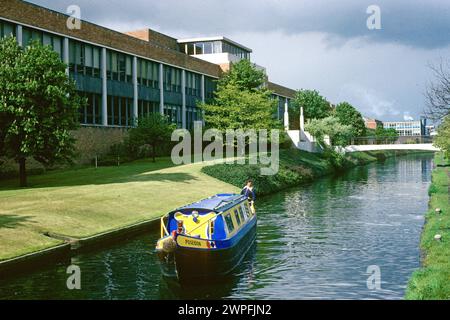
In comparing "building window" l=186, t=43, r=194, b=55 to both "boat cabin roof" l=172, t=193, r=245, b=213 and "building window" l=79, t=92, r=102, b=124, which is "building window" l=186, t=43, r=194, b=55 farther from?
"boat cabin roof" l=172, t=193, r=245, b=213

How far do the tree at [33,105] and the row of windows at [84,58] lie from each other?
15.9m

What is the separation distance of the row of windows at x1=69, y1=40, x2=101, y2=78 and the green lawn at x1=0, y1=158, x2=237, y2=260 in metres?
10.2

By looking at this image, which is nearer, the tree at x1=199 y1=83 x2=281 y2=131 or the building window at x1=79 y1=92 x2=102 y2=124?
the building window at x1=79 y1=92 x2=102 y2=124

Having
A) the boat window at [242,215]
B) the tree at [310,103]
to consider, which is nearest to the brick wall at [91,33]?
the boat window at [242,215]

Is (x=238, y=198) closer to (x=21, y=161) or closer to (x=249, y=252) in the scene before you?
(x=249, y=252)

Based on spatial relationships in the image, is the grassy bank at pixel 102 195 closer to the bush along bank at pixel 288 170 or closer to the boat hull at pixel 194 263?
the bush along bank at pixel 288 170

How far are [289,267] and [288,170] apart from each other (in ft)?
121

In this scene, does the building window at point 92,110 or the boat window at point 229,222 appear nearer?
the boat window at point 229,222

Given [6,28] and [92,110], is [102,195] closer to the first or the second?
[6,28]

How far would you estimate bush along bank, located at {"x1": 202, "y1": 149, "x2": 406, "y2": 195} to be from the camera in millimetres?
45809

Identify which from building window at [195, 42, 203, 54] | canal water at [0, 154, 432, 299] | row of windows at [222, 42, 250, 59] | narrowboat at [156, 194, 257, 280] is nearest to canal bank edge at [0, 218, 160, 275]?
canal water at [0, 154, 432, 299]

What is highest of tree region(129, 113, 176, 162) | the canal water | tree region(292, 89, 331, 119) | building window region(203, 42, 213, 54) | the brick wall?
building window region(203, 42, 213, 54)

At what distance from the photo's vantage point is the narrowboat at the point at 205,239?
55.5ft
